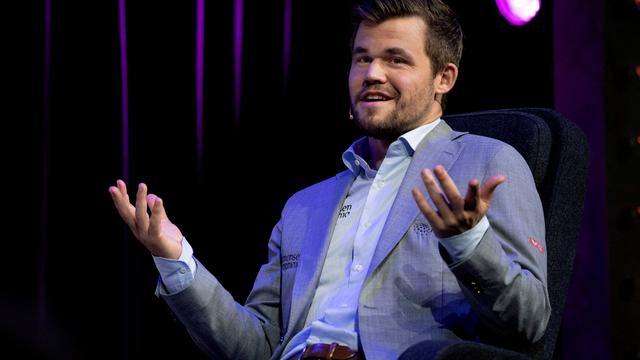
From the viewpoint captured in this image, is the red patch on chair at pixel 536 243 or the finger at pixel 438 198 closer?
the finger at pixel 438 198

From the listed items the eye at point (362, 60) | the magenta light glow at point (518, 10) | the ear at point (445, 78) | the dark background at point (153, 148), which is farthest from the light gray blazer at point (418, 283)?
the magenta light glow at point (518, 10)

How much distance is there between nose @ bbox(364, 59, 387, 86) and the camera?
190cm

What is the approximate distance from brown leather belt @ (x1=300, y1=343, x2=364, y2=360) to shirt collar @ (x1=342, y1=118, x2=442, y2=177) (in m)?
0.51

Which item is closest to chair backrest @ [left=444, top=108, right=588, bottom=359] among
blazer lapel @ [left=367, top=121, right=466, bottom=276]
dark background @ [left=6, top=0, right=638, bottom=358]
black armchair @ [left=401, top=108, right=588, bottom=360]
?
black armchair @ [left=401, top=108, right=588, bottom=360]

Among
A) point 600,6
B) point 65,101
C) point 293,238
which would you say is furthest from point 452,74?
point 65,101

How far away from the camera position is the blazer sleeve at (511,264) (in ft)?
4.54

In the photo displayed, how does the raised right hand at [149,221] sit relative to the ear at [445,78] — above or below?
below

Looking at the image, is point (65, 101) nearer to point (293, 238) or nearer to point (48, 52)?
point (48, 52)

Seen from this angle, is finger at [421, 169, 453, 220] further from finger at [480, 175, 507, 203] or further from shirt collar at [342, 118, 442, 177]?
shirt collar at [342, 118, 442, 177]

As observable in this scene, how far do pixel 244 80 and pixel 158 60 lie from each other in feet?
0.95

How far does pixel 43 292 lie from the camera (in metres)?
2.50

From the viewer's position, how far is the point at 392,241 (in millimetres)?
1650

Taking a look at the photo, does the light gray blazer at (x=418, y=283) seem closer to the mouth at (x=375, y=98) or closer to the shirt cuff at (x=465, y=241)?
the shirt cuff at (x=465, y=241)

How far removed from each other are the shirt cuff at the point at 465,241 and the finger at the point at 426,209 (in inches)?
1.5
